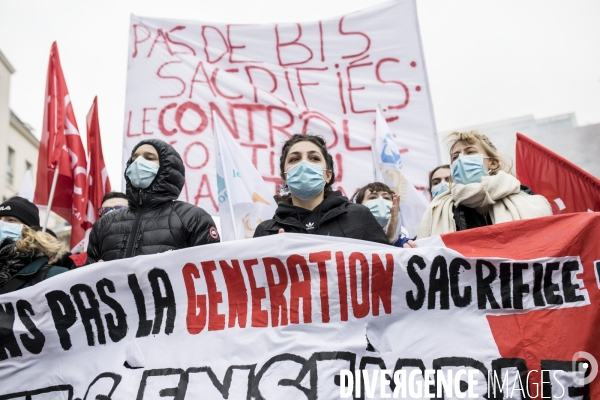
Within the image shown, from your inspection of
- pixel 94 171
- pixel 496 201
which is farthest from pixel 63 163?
pixel 496 201

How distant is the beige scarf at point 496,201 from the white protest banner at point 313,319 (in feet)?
0.93

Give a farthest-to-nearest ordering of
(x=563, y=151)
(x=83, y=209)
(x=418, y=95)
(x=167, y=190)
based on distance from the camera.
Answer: (x=563, y=151), (x=418, y=95), (x=83, y=209), (x=167, y=190)

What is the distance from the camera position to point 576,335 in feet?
7.20

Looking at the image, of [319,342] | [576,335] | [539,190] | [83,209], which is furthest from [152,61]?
[576,335]

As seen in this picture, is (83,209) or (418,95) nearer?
(83,209)

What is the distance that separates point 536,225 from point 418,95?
3.54 metres

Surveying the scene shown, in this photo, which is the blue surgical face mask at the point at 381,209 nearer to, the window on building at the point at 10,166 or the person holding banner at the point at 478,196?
the person holding banner at the point at 478,196

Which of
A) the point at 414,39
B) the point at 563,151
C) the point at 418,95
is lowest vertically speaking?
the point at 563,151

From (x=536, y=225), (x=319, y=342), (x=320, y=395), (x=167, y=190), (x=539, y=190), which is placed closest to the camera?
(x=320, y=395)

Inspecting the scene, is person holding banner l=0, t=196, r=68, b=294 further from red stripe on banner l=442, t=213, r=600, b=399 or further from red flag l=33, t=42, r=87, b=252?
red stripe on banner l=442, t=213, r=600, b=399

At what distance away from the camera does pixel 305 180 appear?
2826 millimetres

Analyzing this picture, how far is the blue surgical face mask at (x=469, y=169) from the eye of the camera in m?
3.04

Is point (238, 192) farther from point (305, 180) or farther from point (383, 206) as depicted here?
point (305, 180)

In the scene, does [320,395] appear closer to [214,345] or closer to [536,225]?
[214,345]
